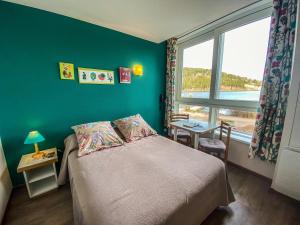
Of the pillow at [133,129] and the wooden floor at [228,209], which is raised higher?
the pillow at [133,129]

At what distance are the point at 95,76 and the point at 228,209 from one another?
8.74ft

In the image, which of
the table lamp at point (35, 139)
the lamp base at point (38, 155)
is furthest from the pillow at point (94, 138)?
the lamp base at point (38, 155)

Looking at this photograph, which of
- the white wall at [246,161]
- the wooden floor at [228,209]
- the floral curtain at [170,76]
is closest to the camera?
the wooden floor at [228,209]

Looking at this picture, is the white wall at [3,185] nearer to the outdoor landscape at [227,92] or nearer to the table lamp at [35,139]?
the table lamp at [35,139]

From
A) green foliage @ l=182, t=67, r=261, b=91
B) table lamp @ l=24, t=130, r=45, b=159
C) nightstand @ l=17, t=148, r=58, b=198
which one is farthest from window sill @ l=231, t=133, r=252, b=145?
table lamp @ l=24, t=130, r=45, b=159

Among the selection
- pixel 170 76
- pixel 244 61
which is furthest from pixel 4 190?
pixel 244 61

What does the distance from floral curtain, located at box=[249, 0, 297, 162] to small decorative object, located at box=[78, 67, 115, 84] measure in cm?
241

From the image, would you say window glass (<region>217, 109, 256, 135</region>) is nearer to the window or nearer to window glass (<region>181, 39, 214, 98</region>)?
the window

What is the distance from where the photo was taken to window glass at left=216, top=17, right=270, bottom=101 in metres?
2.04

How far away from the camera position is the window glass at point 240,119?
2201 mm

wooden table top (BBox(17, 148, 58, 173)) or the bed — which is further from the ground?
the bed

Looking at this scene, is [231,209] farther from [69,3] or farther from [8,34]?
[8,34]

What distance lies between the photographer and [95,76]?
227 cm

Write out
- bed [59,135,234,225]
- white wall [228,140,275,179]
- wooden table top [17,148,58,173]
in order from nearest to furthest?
bed [59,135,234,225], wooden table top [17,148,58,173], white wall [228,140,275,179]
